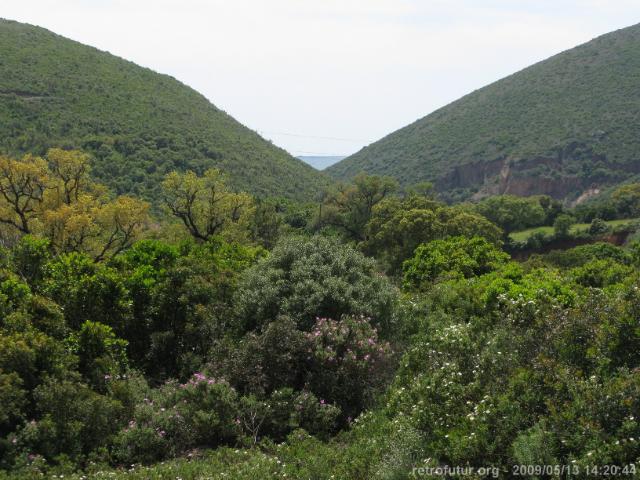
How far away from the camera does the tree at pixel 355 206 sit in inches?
1591

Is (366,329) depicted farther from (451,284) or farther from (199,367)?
(451,284)

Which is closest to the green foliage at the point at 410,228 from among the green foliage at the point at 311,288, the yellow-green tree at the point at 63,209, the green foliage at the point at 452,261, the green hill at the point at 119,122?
the green foliage at the point at 452,261

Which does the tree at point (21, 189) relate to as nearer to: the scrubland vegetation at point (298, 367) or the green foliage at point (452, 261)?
the scrubland vegetation at point (298, 367)

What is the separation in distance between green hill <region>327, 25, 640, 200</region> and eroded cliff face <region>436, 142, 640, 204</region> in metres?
0.16

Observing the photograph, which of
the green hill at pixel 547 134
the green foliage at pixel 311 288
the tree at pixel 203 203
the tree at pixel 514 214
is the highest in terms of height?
the green hill at pixel 547 134

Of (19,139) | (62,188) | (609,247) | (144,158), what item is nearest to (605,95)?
(609,247)

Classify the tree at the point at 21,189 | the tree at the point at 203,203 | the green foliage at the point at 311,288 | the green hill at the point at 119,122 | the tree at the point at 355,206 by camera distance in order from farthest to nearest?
the green hill at the point at 119,122
the tree at the point at 355,206
the tree at the point at 203,203
the tree at the point at 21,189
the green foliage at the point at 311,288

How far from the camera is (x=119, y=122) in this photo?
5869cm

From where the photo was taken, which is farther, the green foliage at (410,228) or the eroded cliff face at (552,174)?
the eroded cliff face at (552,174)

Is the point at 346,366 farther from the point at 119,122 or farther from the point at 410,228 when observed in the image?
the point at 119,122

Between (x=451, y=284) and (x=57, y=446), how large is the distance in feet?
36.8

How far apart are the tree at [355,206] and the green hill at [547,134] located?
63117mm

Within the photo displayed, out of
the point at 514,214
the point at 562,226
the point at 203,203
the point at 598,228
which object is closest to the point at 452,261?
the point at 203,203

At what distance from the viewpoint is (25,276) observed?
13031mm
